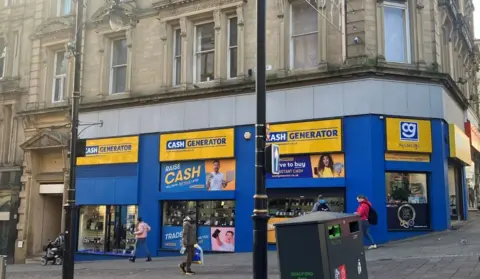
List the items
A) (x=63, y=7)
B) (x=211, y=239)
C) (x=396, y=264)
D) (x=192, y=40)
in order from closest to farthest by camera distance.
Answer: (x=396, y=264) → (x=211, y=239) → (x=192, y=40) → (x=63, y=7)

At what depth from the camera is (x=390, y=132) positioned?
1695 centimetres

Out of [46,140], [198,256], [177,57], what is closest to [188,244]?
[198,256]

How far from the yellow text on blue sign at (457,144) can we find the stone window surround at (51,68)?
17.1 meters

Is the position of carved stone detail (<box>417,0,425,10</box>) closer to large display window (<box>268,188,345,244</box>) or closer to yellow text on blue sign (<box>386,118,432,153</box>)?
yellow text on blue sign (<box>386,118,432,153</box>)

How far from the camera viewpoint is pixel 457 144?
1884cm

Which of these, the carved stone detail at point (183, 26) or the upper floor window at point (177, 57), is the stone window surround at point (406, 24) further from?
the upper floor window at point (177, 57)

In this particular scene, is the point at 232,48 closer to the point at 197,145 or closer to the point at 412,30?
the point at 197,145

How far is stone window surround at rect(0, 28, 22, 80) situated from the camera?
85.9ft

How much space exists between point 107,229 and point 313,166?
9873 mm

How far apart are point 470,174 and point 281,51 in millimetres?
15397

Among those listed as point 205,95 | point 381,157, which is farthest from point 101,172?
point 381,157

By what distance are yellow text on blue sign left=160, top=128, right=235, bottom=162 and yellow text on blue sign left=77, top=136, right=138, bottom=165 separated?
1499 mm

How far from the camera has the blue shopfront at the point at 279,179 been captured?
1688cm

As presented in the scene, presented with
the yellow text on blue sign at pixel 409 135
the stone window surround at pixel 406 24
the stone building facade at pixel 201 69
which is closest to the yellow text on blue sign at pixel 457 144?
the stone building facade at pixel 201 69
